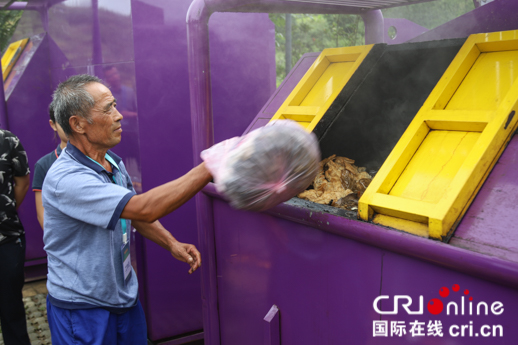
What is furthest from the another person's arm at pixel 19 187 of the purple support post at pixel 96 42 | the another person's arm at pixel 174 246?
the another person's arm at pixel 174 246

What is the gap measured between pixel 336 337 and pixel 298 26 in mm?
8571

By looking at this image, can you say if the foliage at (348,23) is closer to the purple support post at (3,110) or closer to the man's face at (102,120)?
the man's face at (102,120)

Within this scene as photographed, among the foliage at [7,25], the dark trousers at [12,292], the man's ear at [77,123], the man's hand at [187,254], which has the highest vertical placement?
the foliage at [7,25]

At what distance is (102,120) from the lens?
1847 mm

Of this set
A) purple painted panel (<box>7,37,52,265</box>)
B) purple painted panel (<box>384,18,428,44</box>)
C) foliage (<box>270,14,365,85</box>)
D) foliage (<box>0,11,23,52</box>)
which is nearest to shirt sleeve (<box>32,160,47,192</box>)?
purple painted panel (<box>7,37,52,265</box>)

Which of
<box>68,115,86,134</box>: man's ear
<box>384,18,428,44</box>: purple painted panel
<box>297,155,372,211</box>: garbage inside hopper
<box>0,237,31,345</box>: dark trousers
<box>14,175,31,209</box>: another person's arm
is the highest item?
<box>384,18,428,44</box>: purple painted panel

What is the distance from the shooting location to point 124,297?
1951 mm

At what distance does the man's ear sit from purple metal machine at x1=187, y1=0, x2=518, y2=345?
549 mm

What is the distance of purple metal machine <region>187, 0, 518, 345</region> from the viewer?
1.22 m

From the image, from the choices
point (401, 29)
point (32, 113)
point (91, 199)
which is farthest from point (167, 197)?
point (32, 113)

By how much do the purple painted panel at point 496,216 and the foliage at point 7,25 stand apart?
20.9ft

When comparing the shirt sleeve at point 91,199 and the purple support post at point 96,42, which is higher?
the purple support post at point 96,42

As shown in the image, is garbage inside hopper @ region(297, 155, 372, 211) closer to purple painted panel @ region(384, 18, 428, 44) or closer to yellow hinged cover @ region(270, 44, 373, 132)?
yellow hinged cover @ region(270, 44, 373, 132)

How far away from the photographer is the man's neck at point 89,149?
1.88 metres
